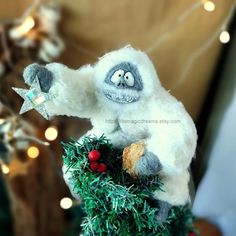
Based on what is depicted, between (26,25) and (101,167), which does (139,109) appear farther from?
(26,25)

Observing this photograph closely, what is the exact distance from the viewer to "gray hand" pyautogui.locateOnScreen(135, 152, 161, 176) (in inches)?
16.8

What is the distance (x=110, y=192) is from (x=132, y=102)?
10cm

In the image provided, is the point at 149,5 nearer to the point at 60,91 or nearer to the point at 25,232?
the point at 60,91

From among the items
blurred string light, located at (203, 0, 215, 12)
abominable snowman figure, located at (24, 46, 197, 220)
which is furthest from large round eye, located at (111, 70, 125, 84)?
blurred string light, located at (203, 0, 215, 12)

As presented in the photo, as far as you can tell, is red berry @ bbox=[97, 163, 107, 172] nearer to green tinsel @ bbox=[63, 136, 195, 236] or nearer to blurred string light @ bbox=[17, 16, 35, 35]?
green tinsel @ bbox=[63, 136, 195, 236]

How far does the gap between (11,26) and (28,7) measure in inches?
2.0

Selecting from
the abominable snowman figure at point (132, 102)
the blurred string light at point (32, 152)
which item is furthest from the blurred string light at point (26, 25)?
the abominable snowman figure at point (132, 102)

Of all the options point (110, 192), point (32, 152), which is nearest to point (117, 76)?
point (110, 192)

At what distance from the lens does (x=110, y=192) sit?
0.46 m

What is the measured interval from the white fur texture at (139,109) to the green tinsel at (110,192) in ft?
0.09

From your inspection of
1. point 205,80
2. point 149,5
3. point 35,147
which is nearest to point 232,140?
point 205,80

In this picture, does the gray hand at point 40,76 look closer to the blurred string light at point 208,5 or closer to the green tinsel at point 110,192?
the green tinsel at point 110,192

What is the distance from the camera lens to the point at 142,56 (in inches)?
17.2

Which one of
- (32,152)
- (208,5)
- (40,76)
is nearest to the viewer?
(40,76)
